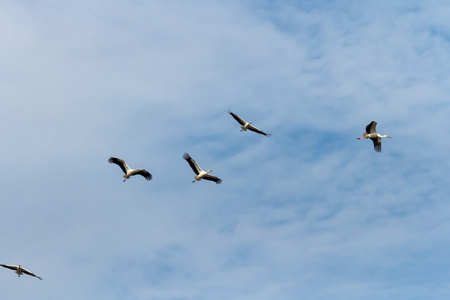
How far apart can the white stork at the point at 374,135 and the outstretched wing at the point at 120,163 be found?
72.4 ft

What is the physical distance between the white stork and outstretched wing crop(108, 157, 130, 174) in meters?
22.1

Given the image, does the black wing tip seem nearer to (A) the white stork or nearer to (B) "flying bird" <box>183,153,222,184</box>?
(B) "flying bird" <box>183,153,222,184</box>

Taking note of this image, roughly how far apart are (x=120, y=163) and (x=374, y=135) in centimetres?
2384

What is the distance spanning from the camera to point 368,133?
302 feet

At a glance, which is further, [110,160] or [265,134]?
[265,134]

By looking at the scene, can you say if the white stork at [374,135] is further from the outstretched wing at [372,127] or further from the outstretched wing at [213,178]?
the outstretched wing at [213,178]

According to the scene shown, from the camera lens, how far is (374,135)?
92188mm

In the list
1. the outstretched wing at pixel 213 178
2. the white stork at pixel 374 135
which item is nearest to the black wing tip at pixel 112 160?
the outstretched wing at pixel 213 178

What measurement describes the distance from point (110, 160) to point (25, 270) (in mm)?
13805

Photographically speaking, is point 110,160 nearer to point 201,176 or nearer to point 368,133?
point 201,176

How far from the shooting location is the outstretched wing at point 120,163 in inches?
3647


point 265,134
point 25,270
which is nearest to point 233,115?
point 265,134

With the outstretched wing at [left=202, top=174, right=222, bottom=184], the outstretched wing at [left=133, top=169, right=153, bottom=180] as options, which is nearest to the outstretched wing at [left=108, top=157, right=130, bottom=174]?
the outstretched wing at [left=133, top=169, right=153, bottom=180]

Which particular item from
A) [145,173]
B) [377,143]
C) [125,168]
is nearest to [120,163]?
[125,168]
